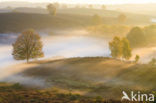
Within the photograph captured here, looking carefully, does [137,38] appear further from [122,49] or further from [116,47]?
[116,47]

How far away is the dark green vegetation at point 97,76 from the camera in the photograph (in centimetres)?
2956

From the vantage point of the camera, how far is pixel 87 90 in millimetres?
29594

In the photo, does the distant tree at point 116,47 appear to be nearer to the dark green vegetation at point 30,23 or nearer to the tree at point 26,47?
the tree at point 26,47

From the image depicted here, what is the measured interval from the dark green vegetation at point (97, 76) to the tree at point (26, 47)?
1498 cm

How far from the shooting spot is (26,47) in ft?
191

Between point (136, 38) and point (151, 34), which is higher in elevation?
point (151, 34)

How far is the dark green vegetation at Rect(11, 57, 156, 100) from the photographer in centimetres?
2956

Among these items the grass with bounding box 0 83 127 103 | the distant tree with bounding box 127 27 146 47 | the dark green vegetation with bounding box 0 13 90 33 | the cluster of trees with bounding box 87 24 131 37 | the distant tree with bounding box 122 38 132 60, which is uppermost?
the dark green vegetation with bounding box 0 13 90 33

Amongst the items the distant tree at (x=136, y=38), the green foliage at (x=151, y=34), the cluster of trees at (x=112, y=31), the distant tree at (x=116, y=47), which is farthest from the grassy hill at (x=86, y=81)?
the cluster of trees at (x=112, y=31)

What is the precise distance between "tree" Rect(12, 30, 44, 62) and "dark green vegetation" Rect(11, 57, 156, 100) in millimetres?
14985

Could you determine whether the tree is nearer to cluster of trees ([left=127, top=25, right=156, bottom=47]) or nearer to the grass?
the grass

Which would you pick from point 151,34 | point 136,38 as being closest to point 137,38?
point 136,38

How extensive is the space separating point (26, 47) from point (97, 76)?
2849 centimetres

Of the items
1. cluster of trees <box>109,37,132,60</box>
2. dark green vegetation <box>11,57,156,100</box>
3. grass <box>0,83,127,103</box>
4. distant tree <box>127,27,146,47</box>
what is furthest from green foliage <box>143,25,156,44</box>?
grass <box>0,83,127,103</box>
